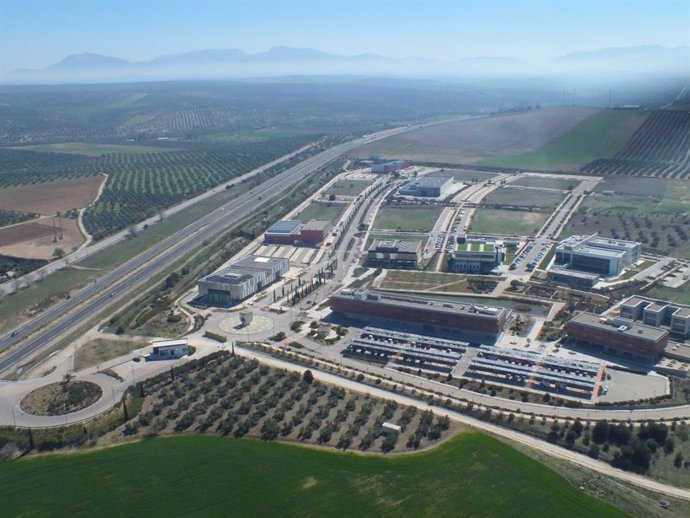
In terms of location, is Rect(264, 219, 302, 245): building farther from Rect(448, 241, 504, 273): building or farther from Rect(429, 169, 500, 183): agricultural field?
Rect(429, 169, 500, 183): agricultural field

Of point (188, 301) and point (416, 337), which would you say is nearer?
point (416, 337)

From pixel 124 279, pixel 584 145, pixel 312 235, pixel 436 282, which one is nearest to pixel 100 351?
pixel 124 279

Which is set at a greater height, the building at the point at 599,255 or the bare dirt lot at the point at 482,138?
the bare dirt lot at the point at 482,138

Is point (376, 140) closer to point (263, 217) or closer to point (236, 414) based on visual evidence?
point (263, 217)

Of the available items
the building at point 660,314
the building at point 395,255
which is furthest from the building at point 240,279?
the building at point 660,314

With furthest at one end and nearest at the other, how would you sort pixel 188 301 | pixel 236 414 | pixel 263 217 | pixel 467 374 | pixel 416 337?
pixel 263 217 → pixel 188 301 → pixel 416 337 → pixel 467 374 → pixel 236 414

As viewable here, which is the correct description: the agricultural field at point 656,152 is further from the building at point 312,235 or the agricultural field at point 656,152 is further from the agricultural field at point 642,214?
the building at point 312,235

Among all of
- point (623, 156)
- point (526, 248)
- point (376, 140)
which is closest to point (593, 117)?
point (623, 156)
